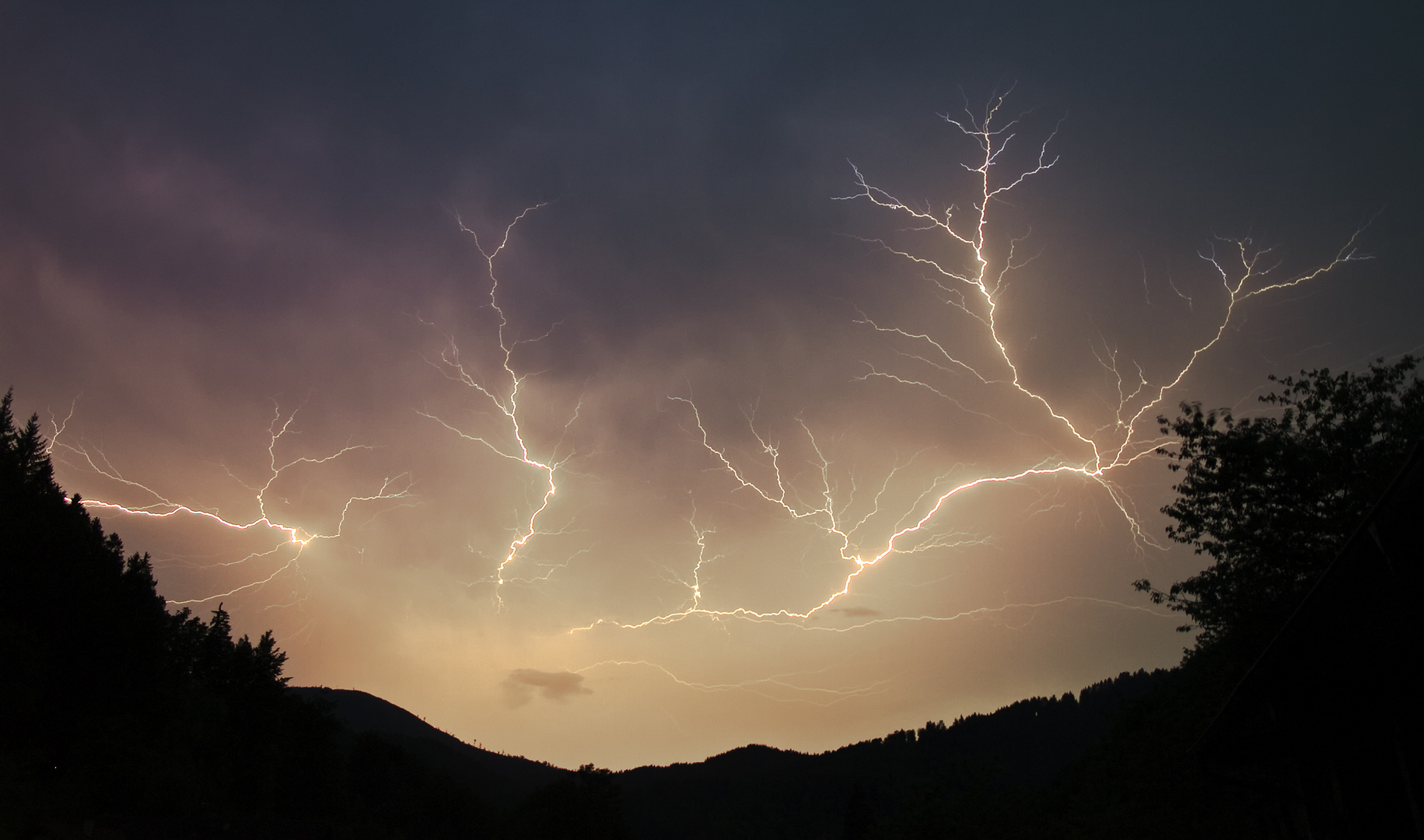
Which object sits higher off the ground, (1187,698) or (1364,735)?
(1187,698)

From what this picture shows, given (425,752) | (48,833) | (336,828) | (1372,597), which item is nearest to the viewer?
(1372,597)

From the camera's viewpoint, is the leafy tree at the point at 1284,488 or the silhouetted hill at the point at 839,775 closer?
the leafy tree at the point at 1284,488

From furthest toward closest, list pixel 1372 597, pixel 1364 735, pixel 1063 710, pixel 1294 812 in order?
pixel 1063 710 → pixel 1294 812 → pixel 1364 735 → pixel 1372 597

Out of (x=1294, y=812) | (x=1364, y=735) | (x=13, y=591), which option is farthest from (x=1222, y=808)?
(x=13, y=591)

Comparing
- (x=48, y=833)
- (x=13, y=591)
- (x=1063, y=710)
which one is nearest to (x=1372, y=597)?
(x=48, y=833)

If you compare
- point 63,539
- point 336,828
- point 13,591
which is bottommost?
point 336,828

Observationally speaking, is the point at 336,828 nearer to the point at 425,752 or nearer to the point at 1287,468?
the point at 1287,468

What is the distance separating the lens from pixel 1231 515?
13.5 meters

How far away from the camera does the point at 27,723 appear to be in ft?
61.3

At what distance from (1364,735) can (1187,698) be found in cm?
2378

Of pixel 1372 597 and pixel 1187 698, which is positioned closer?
pixel 1372 597

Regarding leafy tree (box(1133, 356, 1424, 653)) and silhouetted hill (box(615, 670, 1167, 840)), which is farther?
silhouetted hill (box(615, 670, 1167, 840))

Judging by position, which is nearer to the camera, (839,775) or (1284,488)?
(1284,488)

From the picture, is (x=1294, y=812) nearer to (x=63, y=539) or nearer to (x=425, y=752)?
(x=63, y=539)
